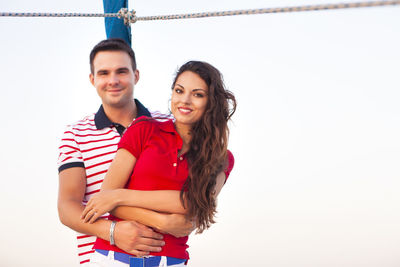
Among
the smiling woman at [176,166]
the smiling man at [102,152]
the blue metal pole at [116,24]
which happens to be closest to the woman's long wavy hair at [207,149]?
the smiling woman at [176,166]

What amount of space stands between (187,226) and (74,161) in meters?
0.64

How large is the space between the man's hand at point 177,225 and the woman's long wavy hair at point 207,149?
0.03 m

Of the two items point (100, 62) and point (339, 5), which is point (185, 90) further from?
point (339, 5)

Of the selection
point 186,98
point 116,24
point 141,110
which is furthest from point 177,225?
point 116,24

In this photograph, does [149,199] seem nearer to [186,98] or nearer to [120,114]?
[186,98]

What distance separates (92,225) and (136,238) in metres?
0.22

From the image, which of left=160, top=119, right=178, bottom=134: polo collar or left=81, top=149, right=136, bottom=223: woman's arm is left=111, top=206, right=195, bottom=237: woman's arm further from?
left=160, top=119, right=178, bottom=134: polo collar

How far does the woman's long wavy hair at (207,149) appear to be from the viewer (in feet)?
6.47

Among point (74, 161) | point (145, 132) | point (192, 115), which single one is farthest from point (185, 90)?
point (74, 161)

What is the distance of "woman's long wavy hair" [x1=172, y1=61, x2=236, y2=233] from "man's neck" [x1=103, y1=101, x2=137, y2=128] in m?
0.37

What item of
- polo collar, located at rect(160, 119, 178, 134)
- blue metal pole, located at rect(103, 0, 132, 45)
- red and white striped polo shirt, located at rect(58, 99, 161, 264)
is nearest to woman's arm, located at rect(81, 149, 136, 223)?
polo collar, located at rect(160, 119, 178, 134)

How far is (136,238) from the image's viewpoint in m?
1.87

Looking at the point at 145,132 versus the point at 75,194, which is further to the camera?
the point at 75,194

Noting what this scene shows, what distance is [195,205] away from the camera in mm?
1965
